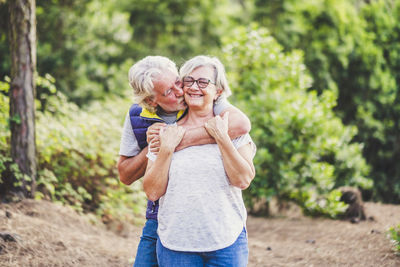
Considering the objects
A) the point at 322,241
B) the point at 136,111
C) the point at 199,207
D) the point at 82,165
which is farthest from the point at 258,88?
the point at 199,207

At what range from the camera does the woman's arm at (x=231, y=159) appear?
7.04 feet

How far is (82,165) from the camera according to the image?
5.44 metres

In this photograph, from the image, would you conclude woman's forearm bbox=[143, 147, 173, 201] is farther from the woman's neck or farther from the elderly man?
the elderly man

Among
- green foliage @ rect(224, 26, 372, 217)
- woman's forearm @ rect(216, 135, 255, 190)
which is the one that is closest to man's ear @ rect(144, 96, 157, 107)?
woman's forearm @ rect(216, 135, 255, 190)

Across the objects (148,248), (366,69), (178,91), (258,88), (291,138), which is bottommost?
(148,248)

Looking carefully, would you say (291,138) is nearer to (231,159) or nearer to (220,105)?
(220,105)

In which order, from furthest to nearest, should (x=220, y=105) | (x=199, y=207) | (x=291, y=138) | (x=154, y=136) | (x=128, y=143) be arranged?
(x=291, y=138) → (x=128, y=143) → (x=220, y=105) → (x=154, y=136) → (x=199, y=207)

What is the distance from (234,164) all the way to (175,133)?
0.39m

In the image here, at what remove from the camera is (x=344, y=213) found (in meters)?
6.02

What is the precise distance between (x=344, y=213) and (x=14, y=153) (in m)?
4.65

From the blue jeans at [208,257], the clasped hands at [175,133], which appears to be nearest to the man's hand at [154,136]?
the clasped hands at [175,133]

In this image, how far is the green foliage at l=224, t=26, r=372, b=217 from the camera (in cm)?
630

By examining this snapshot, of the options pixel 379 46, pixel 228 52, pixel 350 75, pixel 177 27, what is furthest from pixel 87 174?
pixel 177 27

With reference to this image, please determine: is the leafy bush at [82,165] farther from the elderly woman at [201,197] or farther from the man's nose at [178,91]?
the elderly woman at [201,197]
